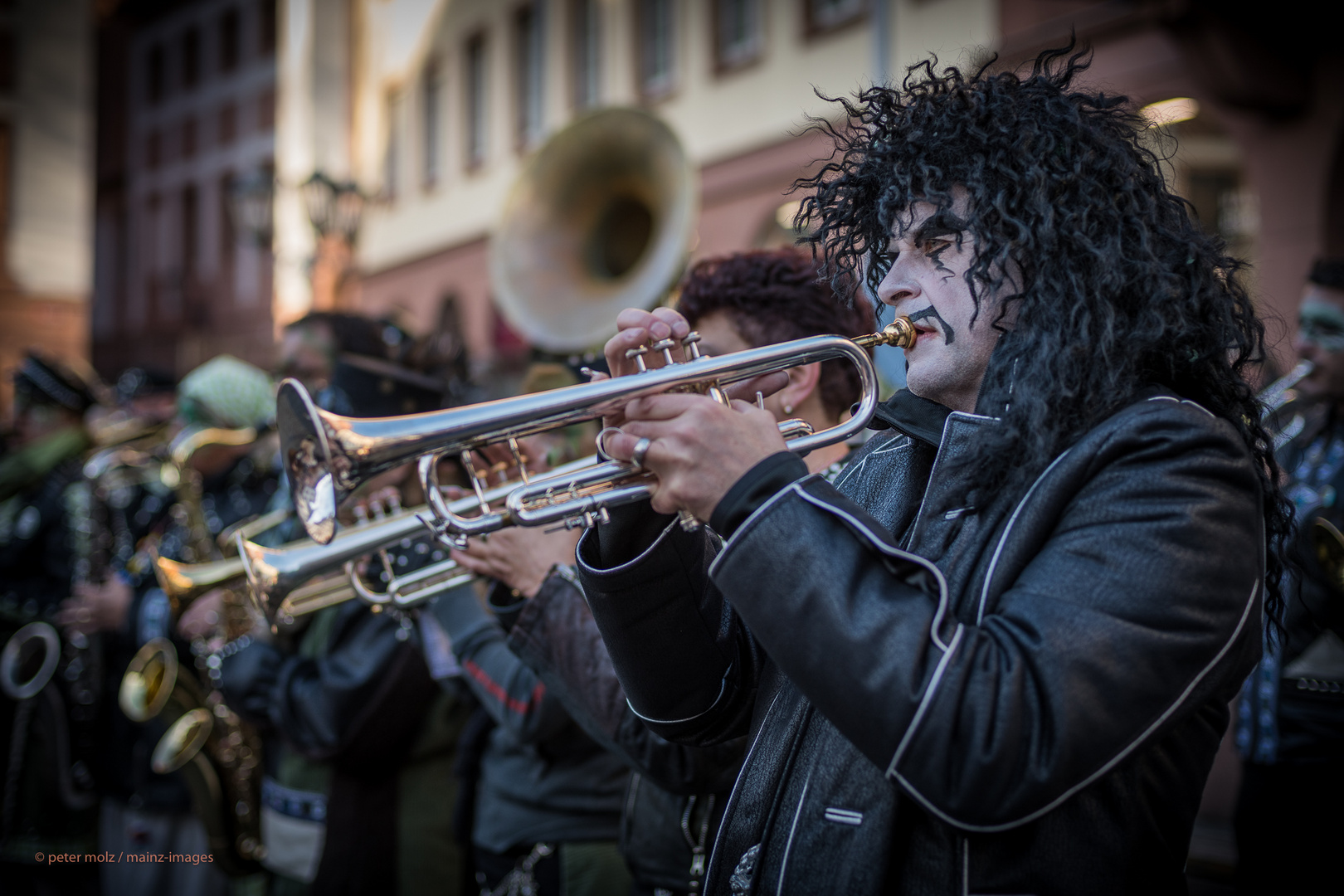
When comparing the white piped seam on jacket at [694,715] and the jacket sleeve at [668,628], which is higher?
the jacket sleeve at [668,628]

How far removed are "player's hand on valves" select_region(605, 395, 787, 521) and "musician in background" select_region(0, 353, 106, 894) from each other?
4286 mm

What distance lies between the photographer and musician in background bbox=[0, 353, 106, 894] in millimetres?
4562

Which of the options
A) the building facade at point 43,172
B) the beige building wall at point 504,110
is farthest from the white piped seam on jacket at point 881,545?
the building facade at point 43,172

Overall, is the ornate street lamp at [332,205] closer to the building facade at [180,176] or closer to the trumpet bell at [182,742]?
the trumpet bell at [182,742]

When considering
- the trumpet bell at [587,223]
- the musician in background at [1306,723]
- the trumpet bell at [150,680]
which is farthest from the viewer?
the trumpet bell at [587,223]

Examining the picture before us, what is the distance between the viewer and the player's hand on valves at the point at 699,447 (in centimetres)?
136

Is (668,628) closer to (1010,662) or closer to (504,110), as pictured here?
(1010,662)

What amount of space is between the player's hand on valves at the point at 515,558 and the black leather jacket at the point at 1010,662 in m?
0.91

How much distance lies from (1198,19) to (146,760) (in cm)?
678

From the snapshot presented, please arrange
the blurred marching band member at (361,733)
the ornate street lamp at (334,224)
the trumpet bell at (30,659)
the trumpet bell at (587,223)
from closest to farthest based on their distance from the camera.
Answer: the blurred marching band member at (361,733) → the trumpet bell at (587,223) → the trumpet bell at (30,659) → the ornate street lamp at (334,224)

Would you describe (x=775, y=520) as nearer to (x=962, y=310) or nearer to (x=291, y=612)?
(x=962, y=310)

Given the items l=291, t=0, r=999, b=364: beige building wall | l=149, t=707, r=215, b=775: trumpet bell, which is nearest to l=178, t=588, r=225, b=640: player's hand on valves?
l=149, t=707, r=215, b=775: trumpet bell

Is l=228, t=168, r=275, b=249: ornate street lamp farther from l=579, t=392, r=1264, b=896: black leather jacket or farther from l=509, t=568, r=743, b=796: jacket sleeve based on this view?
l=579, t=392, r=1264, b=896: black leather jacket

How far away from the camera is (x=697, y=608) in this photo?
67.5 inches
